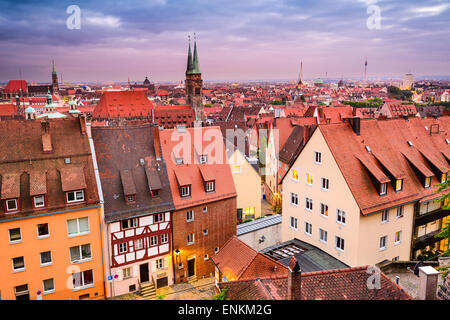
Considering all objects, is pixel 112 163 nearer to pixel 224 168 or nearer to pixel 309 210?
pixel 224 168

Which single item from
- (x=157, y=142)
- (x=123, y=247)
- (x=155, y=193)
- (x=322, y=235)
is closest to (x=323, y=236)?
(x=322, y=235)

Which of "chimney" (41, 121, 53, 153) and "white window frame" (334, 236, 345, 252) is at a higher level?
"chimney" (41, 121, 53, 153)

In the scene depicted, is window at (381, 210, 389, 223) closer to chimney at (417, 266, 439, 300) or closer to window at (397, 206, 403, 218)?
window at (397, 206, 403, 218)

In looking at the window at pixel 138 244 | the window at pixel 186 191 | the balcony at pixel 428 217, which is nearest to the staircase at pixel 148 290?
the window at pixel 138 244

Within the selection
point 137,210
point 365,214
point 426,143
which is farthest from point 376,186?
point 137,210

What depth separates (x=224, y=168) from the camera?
34.1 m

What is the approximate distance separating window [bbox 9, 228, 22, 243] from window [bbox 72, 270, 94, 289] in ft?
16.1

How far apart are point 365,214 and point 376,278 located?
33.7ft

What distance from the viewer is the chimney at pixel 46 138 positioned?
88.1 feet

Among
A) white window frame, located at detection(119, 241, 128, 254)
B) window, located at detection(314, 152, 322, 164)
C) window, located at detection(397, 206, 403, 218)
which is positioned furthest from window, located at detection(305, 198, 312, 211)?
white window frame, located at detection(119, 241, 128, 254)

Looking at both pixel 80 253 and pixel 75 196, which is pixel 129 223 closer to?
pixel 80 253

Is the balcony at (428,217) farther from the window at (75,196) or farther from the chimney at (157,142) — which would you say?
the window at (75,196)

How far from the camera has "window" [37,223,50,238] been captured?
2478 centimetres
